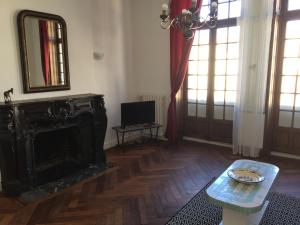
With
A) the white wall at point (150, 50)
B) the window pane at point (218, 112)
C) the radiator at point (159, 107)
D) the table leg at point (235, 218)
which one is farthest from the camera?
the radiator at point (159, 107)

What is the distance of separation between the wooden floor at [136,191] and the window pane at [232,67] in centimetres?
139

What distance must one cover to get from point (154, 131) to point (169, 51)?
1.66 metres

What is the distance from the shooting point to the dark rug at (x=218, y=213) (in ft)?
8.04

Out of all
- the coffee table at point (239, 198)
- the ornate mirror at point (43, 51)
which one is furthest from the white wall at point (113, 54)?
the coffee table at point (239, 198)

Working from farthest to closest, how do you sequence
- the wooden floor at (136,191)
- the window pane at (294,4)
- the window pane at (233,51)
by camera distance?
the window pane at (233,51), the window pane at (294,4), the wooden floor at (136,191)

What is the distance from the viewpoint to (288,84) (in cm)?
394

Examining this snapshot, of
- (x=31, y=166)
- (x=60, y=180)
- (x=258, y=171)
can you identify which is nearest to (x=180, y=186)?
(x=258, y=171)

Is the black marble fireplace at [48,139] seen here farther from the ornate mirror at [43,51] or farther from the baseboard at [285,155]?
the baseboard at [285,155]

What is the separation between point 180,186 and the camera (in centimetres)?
322

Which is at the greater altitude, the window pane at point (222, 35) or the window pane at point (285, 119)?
the window pane at point (222, 35)

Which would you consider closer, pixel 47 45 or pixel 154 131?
pixel 47 45

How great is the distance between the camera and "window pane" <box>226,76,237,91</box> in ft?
14.4

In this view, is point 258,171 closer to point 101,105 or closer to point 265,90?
point 265,90

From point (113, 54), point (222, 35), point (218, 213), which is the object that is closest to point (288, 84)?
point (222, 35)
